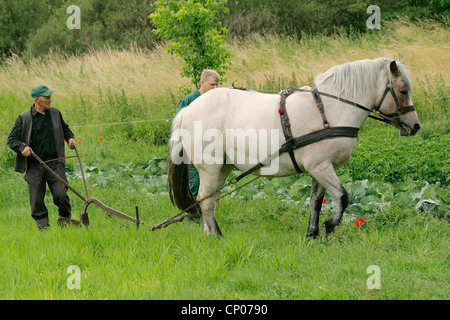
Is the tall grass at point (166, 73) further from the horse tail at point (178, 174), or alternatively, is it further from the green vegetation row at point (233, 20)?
the horse tail at point (178, 174)

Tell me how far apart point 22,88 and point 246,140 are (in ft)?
41.5

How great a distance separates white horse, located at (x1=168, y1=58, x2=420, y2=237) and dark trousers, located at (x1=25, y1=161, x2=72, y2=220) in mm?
2030

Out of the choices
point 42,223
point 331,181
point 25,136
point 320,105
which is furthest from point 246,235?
point 25,136

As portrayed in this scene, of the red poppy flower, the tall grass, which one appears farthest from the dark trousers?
the tall grass

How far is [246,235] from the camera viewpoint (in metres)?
5.68

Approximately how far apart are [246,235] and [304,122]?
1.44 meters

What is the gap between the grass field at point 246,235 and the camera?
4430 millimetres

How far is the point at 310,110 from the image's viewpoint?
531cm

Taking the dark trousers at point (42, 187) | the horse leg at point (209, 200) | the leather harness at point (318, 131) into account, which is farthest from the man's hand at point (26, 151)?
the leather harness at point (318, 131)

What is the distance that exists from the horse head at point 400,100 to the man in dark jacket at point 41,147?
13.3 ft

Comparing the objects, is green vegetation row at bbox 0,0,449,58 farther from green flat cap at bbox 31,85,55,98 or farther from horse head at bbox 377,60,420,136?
horse head at bbox 377,60,420,136
